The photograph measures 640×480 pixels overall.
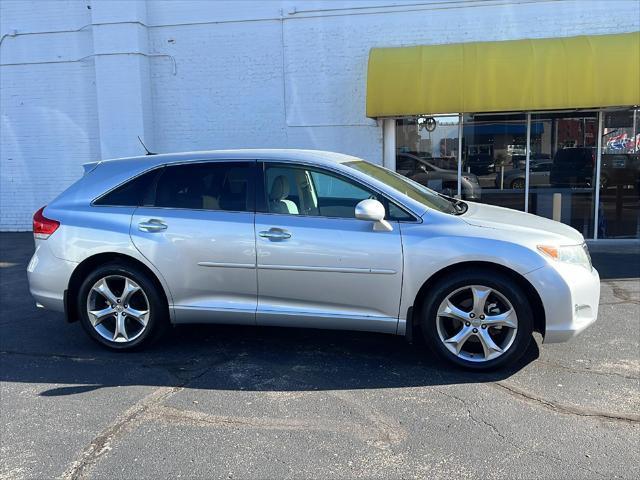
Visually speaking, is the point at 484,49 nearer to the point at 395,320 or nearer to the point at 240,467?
the point at 395,320

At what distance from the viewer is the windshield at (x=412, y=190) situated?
449 cm

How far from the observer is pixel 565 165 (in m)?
10.3

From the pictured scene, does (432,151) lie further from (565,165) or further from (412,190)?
(412,190)

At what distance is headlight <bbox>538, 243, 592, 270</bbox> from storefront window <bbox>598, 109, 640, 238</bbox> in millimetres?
6832

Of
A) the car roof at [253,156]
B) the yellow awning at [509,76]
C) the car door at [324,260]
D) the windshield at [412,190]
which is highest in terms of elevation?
the yellow awning at [509,76]

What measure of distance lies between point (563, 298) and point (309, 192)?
6.90 feet

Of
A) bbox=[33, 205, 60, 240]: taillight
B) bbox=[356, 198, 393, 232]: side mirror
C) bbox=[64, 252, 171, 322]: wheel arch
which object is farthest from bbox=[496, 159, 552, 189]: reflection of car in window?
bbox=[33, 205, 60, 240]: taillight

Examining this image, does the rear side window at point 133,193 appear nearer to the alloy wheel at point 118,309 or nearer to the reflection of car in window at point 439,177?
the alloy wheel at point 118,309

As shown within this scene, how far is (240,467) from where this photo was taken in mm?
3027

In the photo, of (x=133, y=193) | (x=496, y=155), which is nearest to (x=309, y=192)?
(x=133, y=193)

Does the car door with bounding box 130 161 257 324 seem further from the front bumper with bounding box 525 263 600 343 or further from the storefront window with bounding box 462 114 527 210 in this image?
the storefront window with bounding box 462 114 527 210

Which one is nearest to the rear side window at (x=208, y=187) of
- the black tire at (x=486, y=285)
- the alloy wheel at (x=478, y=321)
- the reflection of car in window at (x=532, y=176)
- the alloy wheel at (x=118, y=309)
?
the alloy wheel at (x=118, y=309)

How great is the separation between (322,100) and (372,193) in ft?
22.8

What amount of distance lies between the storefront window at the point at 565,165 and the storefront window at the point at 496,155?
23 cm
